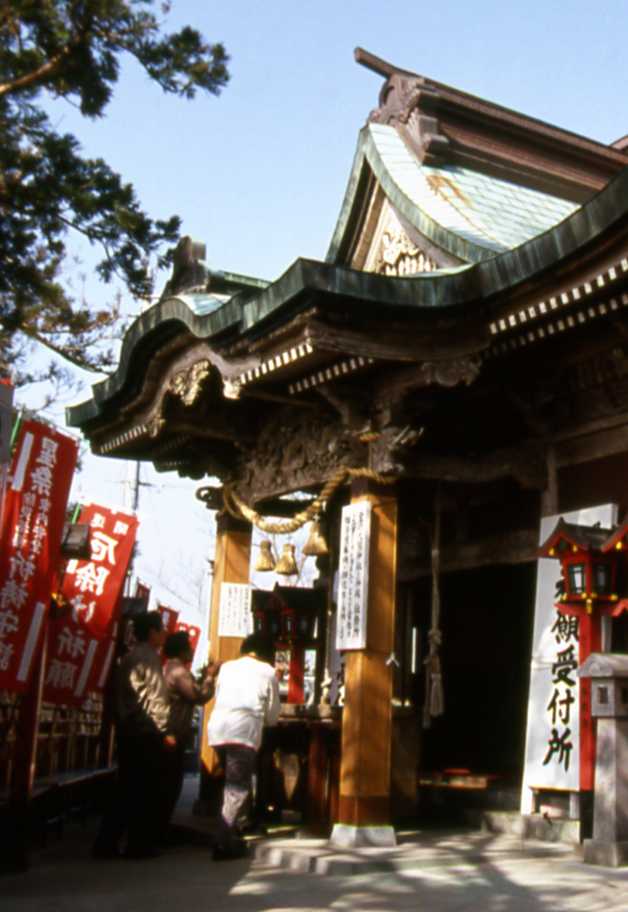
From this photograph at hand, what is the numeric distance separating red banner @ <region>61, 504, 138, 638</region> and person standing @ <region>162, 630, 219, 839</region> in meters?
2.98

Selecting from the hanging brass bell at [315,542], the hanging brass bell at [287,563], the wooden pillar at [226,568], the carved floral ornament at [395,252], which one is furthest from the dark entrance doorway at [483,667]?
the carved floral ornament at [395,252]

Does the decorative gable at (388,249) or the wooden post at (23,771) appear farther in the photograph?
the decorative gable at (388,249)

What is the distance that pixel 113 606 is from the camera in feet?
40.0

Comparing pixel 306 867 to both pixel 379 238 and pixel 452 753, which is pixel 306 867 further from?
pixel 379 238

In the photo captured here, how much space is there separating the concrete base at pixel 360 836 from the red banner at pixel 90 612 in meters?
3.97

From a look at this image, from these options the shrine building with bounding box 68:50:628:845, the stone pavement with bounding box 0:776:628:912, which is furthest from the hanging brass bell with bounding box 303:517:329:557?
the stone pavement with bounding box 0:776:628:912

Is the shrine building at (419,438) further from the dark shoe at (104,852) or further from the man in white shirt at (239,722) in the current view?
the dark shoe at (104,852)

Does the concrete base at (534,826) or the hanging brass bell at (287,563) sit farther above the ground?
the hanging brass bell at (287,563)

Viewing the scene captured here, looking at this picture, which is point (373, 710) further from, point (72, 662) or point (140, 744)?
point (72, 662)

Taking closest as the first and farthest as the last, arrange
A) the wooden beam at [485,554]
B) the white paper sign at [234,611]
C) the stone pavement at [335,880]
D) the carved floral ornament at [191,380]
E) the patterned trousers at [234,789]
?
1. the stone pavement at [335,880]
2. the patterned trousers at [234,789]
3. the wooden beam at [485,554]
4. the carved floral ornament at [191,380]
5. the white paper sign at [234,611]

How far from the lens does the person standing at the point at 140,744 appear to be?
860cm

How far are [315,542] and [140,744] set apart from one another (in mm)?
2924

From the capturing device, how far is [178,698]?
29.3 feet

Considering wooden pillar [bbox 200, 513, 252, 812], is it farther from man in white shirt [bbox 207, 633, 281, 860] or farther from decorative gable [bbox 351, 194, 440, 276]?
decorative gable [bbox 351, 194, 440, 276]
